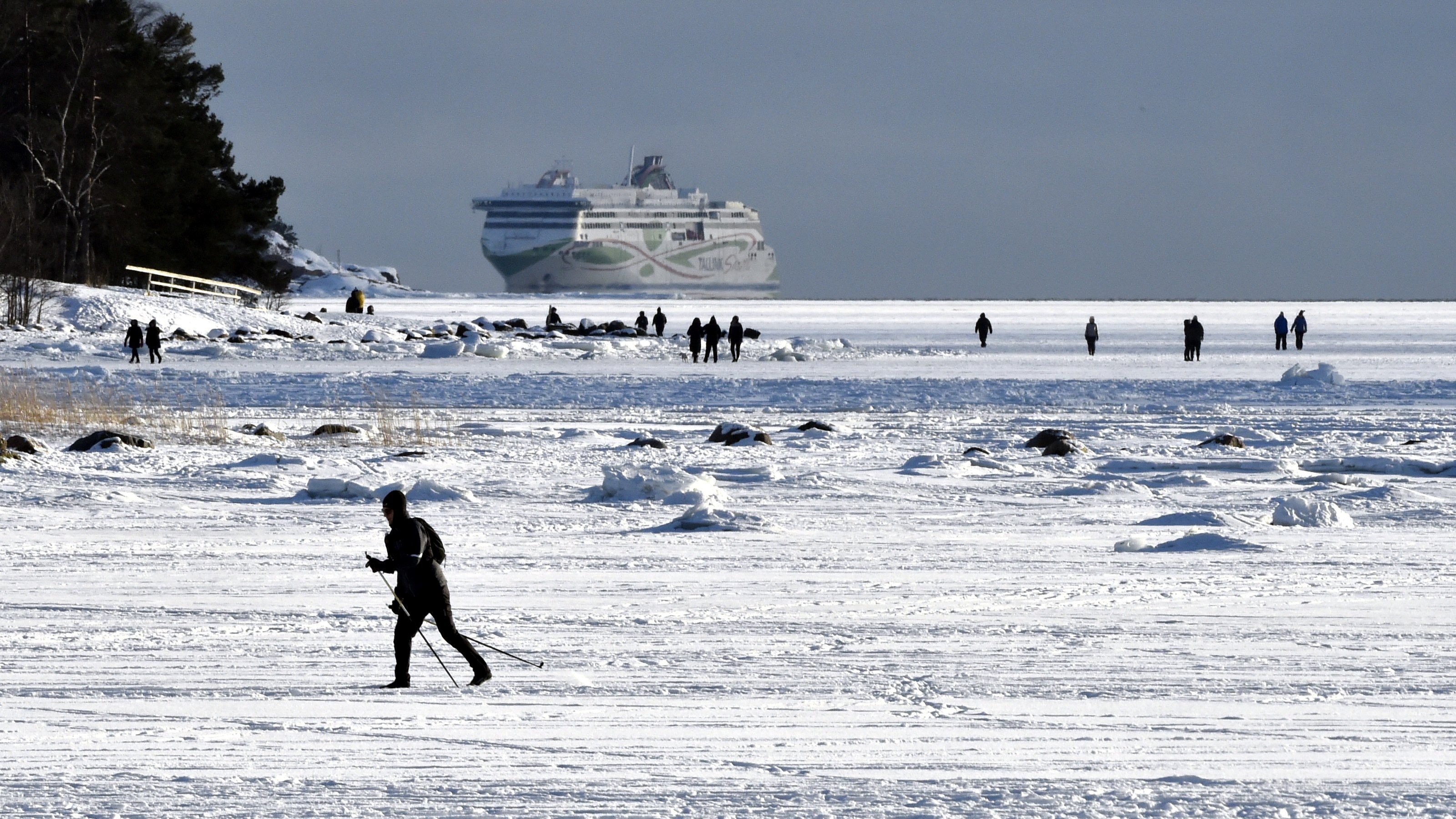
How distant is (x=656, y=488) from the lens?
10945 mm

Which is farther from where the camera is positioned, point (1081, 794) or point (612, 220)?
point (612, 220)

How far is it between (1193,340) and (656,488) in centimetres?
2067

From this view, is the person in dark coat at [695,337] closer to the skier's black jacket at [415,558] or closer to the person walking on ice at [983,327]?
the person walking on ice at [983,327]

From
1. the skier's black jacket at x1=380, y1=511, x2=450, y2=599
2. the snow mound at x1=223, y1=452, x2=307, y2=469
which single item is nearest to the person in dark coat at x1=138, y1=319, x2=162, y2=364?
the snow mound at x1=223, y1=452, x2=307, y2=469

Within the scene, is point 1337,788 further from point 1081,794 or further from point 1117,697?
point 1117,697

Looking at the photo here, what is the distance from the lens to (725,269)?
420 feet

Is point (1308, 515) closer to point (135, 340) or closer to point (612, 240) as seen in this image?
point (135, 340)

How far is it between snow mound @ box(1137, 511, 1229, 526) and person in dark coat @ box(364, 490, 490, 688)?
5372mm

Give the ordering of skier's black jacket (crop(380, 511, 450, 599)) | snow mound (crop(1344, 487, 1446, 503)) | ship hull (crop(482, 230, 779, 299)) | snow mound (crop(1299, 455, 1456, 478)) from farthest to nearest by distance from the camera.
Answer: ship hull (crop(482, 230, 779, 299))
snow mound (crop(1299, 455, 1456, 478))
snow mound (crop(1344, 487, 1446, 503))
skier's black jacket (crop(380, 511, 450, 599))

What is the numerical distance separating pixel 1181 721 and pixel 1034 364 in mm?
23404

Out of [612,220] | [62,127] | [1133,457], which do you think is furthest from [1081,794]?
[612,220]

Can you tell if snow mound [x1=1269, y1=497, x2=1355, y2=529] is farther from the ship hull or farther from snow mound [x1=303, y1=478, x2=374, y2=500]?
the ship hull

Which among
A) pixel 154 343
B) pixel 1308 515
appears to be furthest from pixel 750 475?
pixel 154 343

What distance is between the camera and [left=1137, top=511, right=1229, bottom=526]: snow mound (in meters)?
9.71
